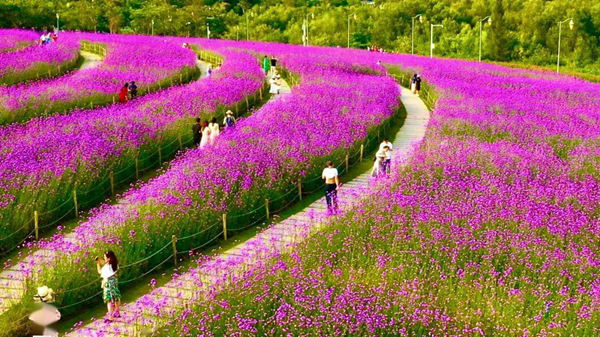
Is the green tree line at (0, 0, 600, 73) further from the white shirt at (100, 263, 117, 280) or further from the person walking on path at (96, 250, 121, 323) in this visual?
the white shirt at (100, 263, 117, 280)

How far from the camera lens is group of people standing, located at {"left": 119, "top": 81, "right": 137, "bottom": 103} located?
25.8 m

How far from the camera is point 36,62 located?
106ft

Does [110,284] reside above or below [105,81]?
below

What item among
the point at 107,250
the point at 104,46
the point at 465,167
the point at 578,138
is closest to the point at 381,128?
the point at 578,138

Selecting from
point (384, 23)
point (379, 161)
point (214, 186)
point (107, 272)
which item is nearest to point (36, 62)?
point (379, 161)

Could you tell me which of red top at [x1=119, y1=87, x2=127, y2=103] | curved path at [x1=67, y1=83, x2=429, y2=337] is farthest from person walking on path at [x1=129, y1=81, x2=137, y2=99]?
curved path at [x1=67, y1=83, x2=429, y2=337]

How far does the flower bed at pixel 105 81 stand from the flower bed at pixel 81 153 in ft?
4.87

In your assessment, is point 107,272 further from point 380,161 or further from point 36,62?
point 36,62

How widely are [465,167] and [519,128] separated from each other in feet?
19.8

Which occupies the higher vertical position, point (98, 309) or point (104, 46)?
point (104, 46)

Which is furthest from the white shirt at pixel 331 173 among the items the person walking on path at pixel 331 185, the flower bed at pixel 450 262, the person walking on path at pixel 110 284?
the person walking on path at pixel 110 284

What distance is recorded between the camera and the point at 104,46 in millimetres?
45188

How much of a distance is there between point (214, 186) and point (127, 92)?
44.1 feet

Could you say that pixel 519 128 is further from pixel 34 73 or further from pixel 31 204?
pixel 34 73
